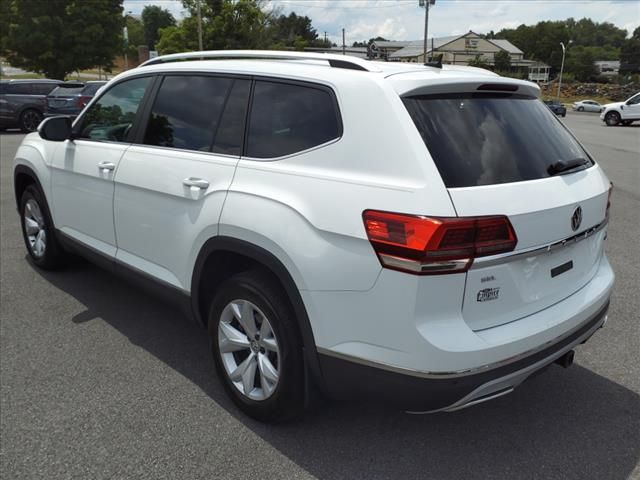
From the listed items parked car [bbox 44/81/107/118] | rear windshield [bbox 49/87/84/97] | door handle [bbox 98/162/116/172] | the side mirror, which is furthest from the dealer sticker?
rear windshield [bbox 49/87/84/97]

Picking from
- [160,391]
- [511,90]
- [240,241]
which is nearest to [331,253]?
[240,241]

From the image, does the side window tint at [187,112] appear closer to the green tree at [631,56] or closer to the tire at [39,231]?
the tire at [39,231]

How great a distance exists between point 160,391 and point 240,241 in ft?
3.75

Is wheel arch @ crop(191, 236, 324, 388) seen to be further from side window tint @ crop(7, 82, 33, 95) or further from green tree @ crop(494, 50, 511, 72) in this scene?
green tree @ crop(494, 50, 511, 72)

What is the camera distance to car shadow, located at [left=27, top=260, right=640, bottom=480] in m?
2.57

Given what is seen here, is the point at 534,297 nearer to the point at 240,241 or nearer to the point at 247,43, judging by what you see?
the point at 240,241

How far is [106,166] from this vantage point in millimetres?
3703

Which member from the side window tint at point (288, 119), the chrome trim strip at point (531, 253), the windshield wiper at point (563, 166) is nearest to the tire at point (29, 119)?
the side window tint at point (288, 119)

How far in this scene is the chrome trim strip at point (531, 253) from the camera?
2.16 m

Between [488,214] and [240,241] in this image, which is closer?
[488,214]

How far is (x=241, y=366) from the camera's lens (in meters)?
2.91

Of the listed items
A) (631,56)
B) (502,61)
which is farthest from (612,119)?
(631,56)

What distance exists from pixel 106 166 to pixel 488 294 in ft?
8.70

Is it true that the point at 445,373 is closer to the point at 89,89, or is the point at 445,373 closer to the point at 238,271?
the point at 238,271
